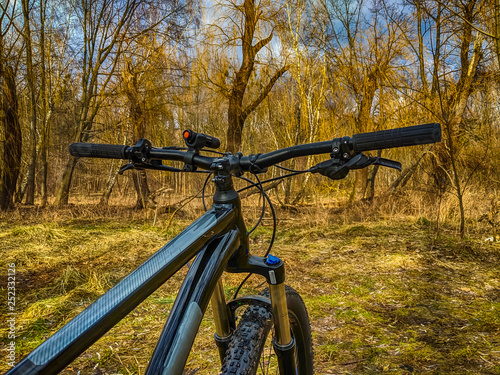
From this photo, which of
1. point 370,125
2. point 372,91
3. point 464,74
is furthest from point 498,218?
point 372,91

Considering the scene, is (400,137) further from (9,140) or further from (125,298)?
(9,140)

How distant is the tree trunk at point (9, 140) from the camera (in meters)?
7.07

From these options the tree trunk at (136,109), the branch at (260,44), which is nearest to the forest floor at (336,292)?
the tree trunk at (136,109)

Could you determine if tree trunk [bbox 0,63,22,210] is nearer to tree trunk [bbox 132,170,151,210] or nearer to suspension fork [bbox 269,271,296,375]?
tree trunk [bbox 132,170,151,210]

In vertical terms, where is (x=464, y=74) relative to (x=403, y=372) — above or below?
above

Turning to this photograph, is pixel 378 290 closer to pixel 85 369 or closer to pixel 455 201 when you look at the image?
pixel 85 369

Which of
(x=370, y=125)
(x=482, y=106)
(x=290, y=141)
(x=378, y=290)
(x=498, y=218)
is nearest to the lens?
(x=378, y=290)

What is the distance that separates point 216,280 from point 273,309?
39cm

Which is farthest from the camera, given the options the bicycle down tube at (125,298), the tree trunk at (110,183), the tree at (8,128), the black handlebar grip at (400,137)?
the tree trunk at (110,183)

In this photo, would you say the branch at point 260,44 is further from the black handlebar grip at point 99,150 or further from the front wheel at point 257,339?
the front wheel at point 257,339

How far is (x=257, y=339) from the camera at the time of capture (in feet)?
3.53

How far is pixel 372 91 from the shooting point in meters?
7.68

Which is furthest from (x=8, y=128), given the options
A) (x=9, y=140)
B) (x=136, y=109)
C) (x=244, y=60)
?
(x=244, y=60)

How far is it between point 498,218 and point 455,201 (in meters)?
1.07
